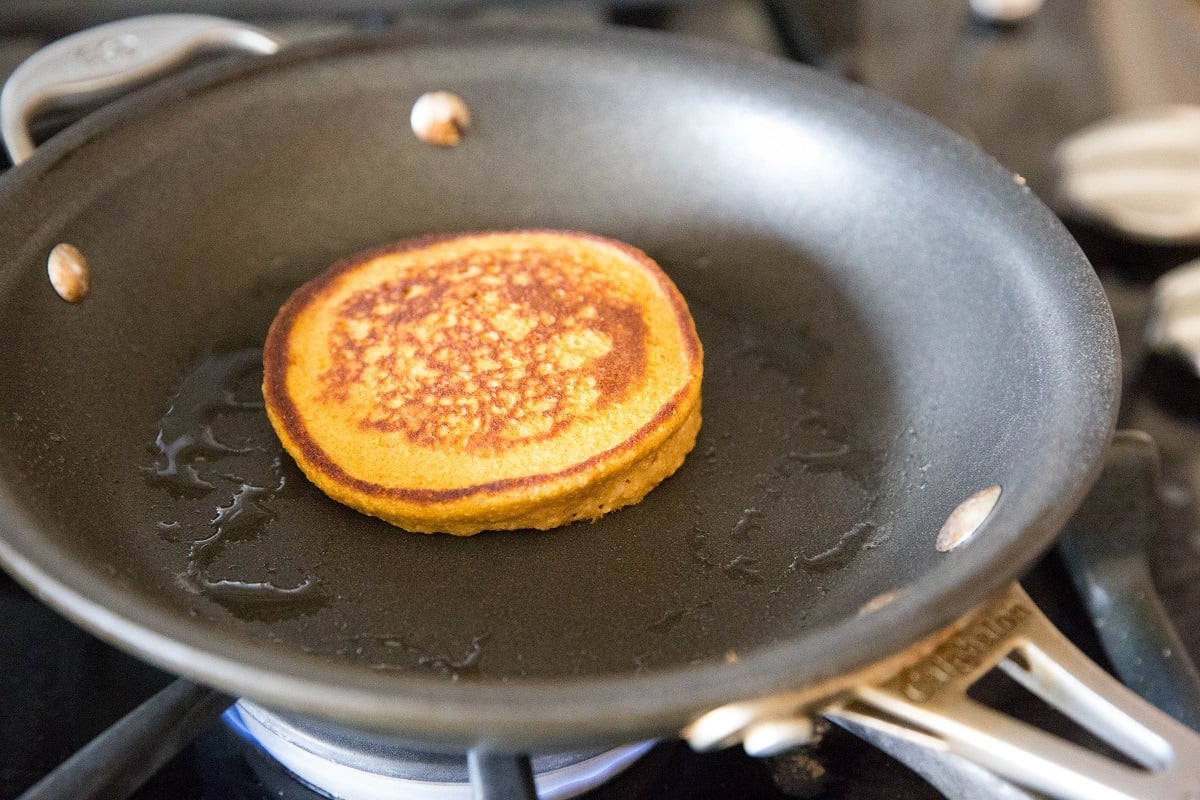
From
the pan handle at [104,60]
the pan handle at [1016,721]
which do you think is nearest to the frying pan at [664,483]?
the pan handle at [1016,721]

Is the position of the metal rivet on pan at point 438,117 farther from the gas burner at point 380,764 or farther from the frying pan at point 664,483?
the gas burner at point 380,764

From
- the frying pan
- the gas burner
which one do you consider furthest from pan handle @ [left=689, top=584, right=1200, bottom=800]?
the gas burner

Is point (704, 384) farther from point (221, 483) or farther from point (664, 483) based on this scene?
point (221, 483)

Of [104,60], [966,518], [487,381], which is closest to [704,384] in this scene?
[487,381]

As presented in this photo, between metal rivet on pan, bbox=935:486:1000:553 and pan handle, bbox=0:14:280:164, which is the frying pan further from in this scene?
pan handle, bbox=0:14:280:164

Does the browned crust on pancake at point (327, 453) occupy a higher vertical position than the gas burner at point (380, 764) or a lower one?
higher

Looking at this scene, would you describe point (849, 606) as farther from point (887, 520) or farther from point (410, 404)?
point (410, 404)
